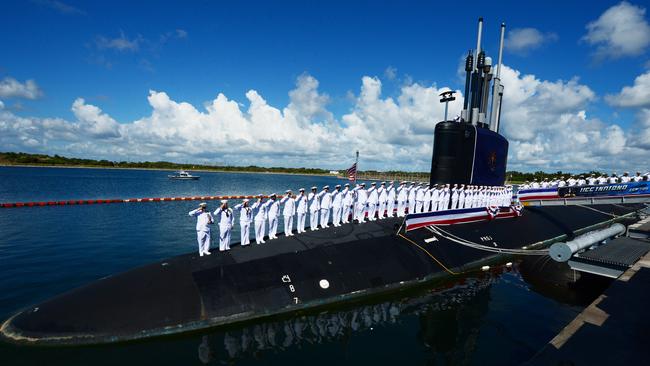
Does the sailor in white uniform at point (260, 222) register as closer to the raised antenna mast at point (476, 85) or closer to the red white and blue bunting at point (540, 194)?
the raised antenna mast at point (476, 85)

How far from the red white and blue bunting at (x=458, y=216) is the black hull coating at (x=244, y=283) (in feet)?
1.39

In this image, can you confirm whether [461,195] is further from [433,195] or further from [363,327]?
[363,327]

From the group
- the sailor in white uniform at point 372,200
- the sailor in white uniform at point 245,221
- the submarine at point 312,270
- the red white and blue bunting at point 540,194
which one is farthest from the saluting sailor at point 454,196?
the red white and blue bunting at point 540,194

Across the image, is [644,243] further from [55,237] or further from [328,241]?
[55,237]

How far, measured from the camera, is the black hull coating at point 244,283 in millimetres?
7500

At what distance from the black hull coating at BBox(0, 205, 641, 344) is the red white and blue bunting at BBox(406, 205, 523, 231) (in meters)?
0.42

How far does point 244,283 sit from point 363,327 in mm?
3127

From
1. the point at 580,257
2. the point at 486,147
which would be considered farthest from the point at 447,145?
the point at 580,257

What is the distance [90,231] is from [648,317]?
2403cm

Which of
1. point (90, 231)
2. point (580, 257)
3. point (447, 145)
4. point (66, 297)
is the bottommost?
point (90, 231)

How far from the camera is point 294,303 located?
9297 mm

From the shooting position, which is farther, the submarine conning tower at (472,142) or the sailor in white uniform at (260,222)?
the submarine conning tower at (472,142)

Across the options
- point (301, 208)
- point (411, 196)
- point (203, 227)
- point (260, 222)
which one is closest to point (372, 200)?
point (411, 196)

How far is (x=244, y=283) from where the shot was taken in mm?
9141
